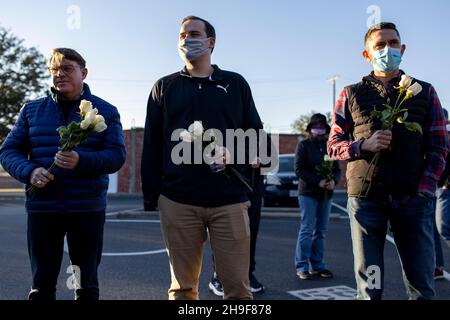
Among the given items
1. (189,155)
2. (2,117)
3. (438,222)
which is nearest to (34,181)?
(189,155)

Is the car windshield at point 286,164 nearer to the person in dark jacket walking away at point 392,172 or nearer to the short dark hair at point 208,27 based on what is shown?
the person in dark jacket walking away at point 392,172

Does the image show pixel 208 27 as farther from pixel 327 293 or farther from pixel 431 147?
pixel 327 293

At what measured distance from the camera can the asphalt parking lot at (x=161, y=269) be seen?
14.5 feet

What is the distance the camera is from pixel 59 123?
288cm

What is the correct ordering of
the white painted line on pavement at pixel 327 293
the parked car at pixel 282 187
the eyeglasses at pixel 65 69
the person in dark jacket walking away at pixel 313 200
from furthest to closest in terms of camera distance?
the parked car at pixel 282 187
the person in dark jacket walking away at pixel 313 200
the white painted line on pavement at pixel 327 293
the eyeglasses at pixel 65 69

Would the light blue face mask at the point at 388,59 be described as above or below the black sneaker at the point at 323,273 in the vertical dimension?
above

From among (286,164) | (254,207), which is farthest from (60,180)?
(286,164)

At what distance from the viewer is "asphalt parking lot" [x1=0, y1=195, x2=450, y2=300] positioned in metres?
4.41

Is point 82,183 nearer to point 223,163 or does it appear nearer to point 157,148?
point 157,148

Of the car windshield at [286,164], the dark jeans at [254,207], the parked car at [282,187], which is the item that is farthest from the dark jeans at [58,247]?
the car windshield at [286,164]

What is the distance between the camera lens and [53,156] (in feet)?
A: 9.27

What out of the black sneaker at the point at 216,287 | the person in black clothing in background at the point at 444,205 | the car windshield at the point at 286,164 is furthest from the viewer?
the car windshield at the point at 286,164

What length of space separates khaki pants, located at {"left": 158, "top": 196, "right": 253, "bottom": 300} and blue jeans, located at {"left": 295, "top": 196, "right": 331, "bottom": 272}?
2.57 meters
